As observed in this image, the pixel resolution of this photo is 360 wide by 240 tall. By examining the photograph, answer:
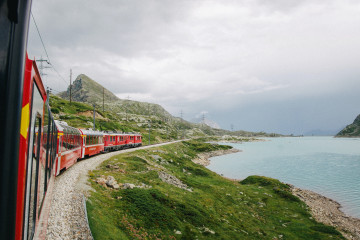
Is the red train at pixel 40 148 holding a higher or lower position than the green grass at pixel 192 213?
higher

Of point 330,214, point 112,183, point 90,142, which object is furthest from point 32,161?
point 330,214

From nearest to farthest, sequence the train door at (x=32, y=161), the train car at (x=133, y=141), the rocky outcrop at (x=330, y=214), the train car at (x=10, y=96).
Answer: the train car at (x=10, y=96), the train door at (x=32, y=161), the rocky outcrop at (x=330, y=214), the train car at (x=133, y=141)

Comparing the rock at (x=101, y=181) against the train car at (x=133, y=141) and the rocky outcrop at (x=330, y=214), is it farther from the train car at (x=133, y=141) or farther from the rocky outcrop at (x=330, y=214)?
the train car at (x=133, y=141)

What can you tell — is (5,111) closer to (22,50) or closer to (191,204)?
(22,50)

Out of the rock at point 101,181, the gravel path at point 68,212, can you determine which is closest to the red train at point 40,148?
the gravel path at point 68,212

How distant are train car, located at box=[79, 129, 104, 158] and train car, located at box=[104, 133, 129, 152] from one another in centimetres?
244

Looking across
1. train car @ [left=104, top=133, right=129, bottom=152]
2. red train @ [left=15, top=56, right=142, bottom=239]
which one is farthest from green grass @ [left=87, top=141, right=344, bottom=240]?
train car @ [left=104, top=133, right=129, bottom=152]

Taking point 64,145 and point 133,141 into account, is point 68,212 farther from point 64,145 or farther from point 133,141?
point 133,141

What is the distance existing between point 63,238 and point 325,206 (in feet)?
106

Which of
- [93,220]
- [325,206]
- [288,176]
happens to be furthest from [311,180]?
[93,220]

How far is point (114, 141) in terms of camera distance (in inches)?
1670

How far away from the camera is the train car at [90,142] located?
27.6 meters

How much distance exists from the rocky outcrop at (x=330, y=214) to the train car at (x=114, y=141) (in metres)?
32.2

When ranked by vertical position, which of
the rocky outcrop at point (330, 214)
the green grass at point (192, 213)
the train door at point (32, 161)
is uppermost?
the train door at point (32, 161)
